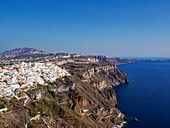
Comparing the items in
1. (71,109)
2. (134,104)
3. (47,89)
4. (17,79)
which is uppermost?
(17,79)

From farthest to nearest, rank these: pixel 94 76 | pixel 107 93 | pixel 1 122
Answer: pixel 94 76 → pixel 107 93 → pixel 1 122

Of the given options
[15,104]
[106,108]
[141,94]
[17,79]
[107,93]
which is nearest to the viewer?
[15,104]

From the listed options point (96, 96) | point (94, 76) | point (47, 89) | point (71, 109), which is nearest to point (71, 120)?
point (71, 109)

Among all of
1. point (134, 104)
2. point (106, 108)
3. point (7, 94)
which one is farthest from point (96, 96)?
point (7, 94)

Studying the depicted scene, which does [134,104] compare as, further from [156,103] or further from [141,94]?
[141,94]

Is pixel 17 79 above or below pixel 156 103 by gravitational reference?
above

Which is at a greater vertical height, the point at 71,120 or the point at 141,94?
the point at 71,120

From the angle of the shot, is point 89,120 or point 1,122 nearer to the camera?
point 1,122

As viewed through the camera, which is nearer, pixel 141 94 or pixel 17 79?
pixel 17 79

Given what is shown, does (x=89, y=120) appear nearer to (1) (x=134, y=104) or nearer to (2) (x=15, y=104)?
(2) (x=15, y=104)
